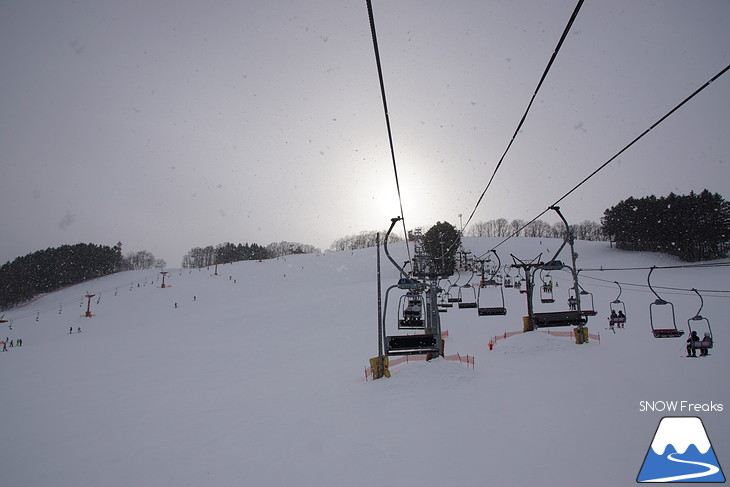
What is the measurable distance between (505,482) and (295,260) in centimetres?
8782

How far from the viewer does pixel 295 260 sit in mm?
92500

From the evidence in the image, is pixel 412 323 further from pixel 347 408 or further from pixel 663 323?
pixel 663 323

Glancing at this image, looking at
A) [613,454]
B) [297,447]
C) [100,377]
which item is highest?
[613,454]

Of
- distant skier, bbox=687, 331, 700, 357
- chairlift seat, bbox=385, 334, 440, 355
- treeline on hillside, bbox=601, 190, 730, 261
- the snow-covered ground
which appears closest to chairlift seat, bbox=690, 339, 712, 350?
distant skier, bbox=687, 331, 700, 357

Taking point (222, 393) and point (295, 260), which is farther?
point (295, 260)

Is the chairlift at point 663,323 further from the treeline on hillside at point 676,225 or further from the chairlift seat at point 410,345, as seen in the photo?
the treeline on hillside at point 676,225

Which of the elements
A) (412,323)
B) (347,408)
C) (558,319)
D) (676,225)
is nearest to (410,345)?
(412,323)

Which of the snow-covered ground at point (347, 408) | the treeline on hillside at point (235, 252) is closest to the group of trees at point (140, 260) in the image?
the treeline on hillside at point (235, 252)

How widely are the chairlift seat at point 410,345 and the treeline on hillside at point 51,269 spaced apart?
10743 centimetres

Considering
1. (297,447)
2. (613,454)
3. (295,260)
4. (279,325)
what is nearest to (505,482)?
(613,454)

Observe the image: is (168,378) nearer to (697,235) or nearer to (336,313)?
(336,313)

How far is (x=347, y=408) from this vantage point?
12664 millimetres

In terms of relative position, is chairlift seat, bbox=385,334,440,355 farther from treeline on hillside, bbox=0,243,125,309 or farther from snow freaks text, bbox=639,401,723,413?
treeline on hillside, bbox=0,243,125,309

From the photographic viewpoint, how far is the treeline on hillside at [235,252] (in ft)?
431
